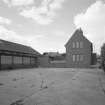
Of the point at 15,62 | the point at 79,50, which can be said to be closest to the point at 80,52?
the point at 79,50

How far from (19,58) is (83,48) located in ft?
55.1

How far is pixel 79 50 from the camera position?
3306cm

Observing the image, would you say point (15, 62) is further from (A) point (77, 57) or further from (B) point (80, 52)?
(B) point (80, 52)

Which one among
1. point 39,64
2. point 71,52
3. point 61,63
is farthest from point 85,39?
point 39,64

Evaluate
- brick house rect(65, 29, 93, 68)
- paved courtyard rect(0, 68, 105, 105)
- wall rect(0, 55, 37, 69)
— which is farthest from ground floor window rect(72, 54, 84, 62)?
paved courtyard rect(0, 68, 105, 105)

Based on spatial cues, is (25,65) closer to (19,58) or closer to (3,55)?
(19,58)

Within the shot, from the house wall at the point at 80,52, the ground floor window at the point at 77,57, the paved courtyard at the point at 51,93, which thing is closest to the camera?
the paved courtyard at the point at 51,93

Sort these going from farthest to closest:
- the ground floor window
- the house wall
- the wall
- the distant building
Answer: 1. the ground floor window
2. the house wall
3. the distant building
4. the wall

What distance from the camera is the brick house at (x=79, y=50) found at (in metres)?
32.3

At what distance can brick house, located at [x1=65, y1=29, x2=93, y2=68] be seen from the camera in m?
32.3

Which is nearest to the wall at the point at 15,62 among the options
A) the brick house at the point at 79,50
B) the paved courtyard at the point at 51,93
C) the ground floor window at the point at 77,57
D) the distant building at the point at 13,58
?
the distant building at the point at 13,58

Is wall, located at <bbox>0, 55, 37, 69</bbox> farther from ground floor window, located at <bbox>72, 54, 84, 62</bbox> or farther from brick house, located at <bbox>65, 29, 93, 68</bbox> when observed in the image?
ground floor window, located at <bbox>72, 54, 84, 62</bbox>

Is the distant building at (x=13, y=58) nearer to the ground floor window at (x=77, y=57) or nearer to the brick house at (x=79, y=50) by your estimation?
the brick house at (x=79, y=50)

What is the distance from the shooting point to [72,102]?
530 cm
